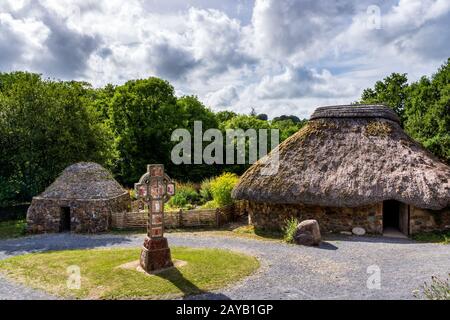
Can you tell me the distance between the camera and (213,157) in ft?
105

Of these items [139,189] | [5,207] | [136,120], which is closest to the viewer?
[139,189]

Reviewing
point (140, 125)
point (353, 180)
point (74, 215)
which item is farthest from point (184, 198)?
point (140, 125)

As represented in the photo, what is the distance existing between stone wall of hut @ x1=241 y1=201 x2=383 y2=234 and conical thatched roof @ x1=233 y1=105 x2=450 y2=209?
62 cm

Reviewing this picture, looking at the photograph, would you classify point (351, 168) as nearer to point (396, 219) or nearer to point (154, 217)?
point (396, 219)

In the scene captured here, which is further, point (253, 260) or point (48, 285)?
point (253, 260)

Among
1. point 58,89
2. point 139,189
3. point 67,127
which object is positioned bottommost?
point 139,189

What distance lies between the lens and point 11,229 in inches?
728

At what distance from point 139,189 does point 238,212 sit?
386 inches

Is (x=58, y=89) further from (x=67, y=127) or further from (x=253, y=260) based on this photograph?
(x=253, y=260)

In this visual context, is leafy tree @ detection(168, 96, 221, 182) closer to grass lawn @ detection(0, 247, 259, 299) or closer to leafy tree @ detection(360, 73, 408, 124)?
leafy tree @ detection(360, 73, 408, 124)

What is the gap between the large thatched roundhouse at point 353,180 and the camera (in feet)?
48.3

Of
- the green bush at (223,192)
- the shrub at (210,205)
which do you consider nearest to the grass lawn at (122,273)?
the green bush at (223,192)
